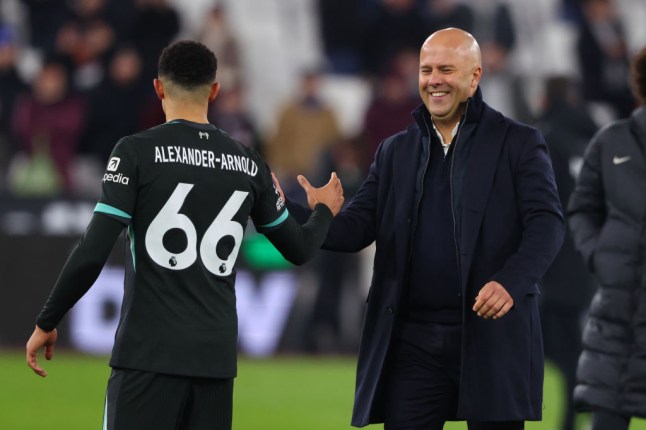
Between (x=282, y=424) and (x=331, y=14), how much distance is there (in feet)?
31.3

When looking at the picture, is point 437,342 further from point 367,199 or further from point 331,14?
point 331,14

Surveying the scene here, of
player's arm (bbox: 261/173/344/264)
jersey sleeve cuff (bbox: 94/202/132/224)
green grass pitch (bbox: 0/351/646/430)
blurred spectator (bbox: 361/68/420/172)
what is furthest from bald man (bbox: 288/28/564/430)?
blurred spectator (bbox: 361/68/420/172)

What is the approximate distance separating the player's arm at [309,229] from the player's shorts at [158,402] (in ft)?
2.11

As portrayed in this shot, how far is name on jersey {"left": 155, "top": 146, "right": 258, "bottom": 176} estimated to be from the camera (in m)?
4.95

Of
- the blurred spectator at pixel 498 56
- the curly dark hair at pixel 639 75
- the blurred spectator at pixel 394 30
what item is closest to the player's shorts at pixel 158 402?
the curly dark hair at pixel 639 75

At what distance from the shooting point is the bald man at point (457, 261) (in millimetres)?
5434

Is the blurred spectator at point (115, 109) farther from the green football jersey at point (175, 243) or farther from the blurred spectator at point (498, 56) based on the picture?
the green football jersey at point (175, 243)

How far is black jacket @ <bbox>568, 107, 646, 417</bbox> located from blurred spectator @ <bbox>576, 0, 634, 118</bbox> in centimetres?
1046

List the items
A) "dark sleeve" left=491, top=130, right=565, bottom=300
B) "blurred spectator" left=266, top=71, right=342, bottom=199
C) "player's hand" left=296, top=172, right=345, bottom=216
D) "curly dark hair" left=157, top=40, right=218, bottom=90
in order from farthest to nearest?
"blurred spectator" left=266, top=71, right=342, bottom=199
"player's hand" left=296, top=172, right=345, bottom=216
"dark sleeve" left=491, top=130, right=565, bottom=300
"curly dark hair" left=157, top=40, right=218, bottom=90

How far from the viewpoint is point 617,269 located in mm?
6207

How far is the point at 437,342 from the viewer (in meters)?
5.50

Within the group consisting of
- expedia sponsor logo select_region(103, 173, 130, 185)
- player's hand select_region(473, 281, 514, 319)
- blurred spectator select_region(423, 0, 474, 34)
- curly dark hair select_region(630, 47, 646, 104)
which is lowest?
player's hand select_region(473, 281, 514, 319)

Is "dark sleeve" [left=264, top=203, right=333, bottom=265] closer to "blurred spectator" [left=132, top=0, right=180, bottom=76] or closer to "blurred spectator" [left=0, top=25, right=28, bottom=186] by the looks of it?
"blurred spectator" [left=0, top=25, right=28, bottom=186]

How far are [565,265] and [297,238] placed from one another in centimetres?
455
